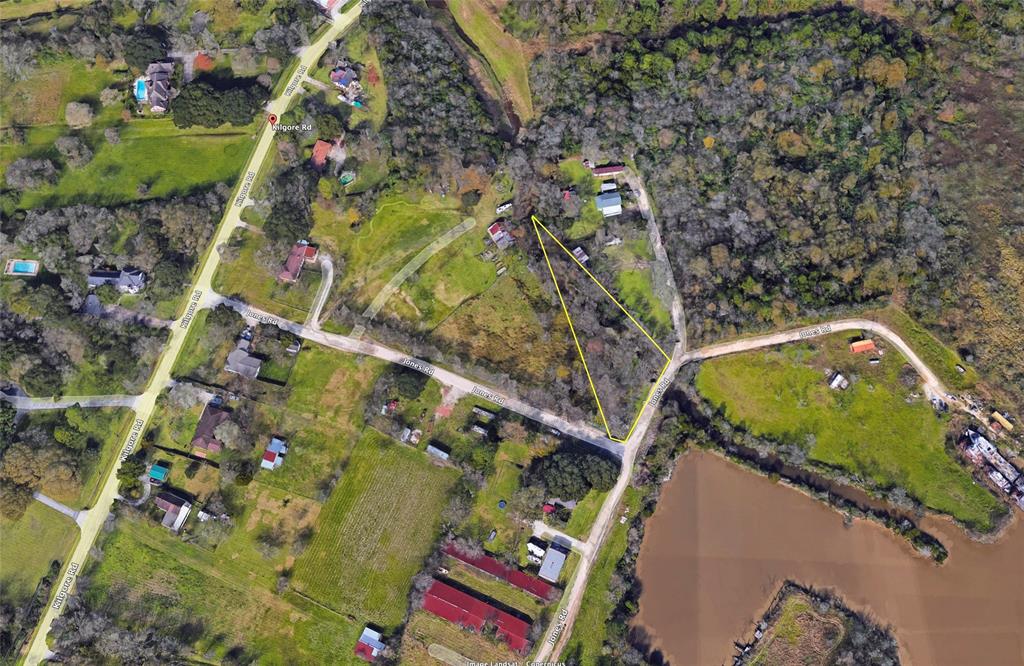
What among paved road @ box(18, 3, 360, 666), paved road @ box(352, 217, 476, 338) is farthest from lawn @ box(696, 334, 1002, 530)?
paved road @ box(18, 3, 360, 666)

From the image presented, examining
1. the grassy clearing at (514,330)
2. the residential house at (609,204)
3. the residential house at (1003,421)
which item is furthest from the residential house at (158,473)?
the residential house at (1003,421)

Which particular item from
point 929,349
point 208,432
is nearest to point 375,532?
point 208,432

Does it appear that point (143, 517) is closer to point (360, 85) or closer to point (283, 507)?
point (283, 507)

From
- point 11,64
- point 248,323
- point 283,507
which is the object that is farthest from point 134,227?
point 283,507

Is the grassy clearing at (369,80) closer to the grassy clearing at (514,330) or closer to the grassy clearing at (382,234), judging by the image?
the grassy clearing at (382,234)

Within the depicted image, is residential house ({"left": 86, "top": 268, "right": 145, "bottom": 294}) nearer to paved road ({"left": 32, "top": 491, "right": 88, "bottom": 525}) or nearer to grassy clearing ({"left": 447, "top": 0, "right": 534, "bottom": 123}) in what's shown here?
paved road ({"left": 32, "top": 491, "right": 88, "bottom": 525})
